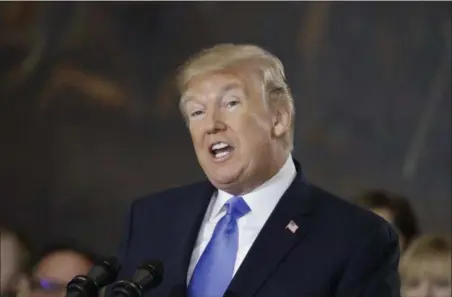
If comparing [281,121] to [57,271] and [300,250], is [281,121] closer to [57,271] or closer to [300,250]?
[300,250]

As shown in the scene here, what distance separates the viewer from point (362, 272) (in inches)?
69.4


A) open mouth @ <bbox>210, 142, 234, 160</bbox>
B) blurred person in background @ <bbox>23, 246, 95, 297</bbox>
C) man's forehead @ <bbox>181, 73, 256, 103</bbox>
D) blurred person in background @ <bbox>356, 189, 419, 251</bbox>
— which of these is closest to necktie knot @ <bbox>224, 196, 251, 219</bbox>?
open mouth @ <bbox>210, 142, 234, 160</bbox>

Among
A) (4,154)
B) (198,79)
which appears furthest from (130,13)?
(198,79)

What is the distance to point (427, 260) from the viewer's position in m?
3.08

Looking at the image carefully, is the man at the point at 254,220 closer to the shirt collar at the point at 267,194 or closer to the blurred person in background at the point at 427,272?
the shirt collar at the point at 267,194

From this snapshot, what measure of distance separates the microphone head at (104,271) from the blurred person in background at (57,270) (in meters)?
1.15

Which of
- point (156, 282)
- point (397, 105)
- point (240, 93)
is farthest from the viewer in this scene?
point (397, 105)

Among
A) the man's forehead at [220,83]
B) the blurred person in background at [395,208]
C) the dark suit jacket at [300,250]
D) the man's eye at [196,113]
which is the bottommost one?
the blurred person in background at [395,208]

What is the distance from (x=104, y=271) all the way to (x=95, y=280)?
0.13 feet

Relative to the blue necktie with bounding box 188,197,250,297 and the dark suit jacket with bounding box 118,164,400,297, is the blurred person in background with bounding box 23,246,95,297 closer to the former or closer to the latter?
the dark suit jacket with bounding box 118,164,400,297

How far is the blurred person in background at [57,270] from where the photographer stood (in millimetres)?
2885

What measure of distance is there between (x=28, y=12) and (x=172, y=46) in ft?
2.21

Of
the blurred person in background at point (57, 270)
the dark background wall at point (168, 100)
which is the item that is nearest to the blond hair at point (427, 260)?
the dark background wall at point (168, 100)

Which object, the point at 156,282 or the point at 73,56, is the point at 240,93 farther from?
the point at 73,56
